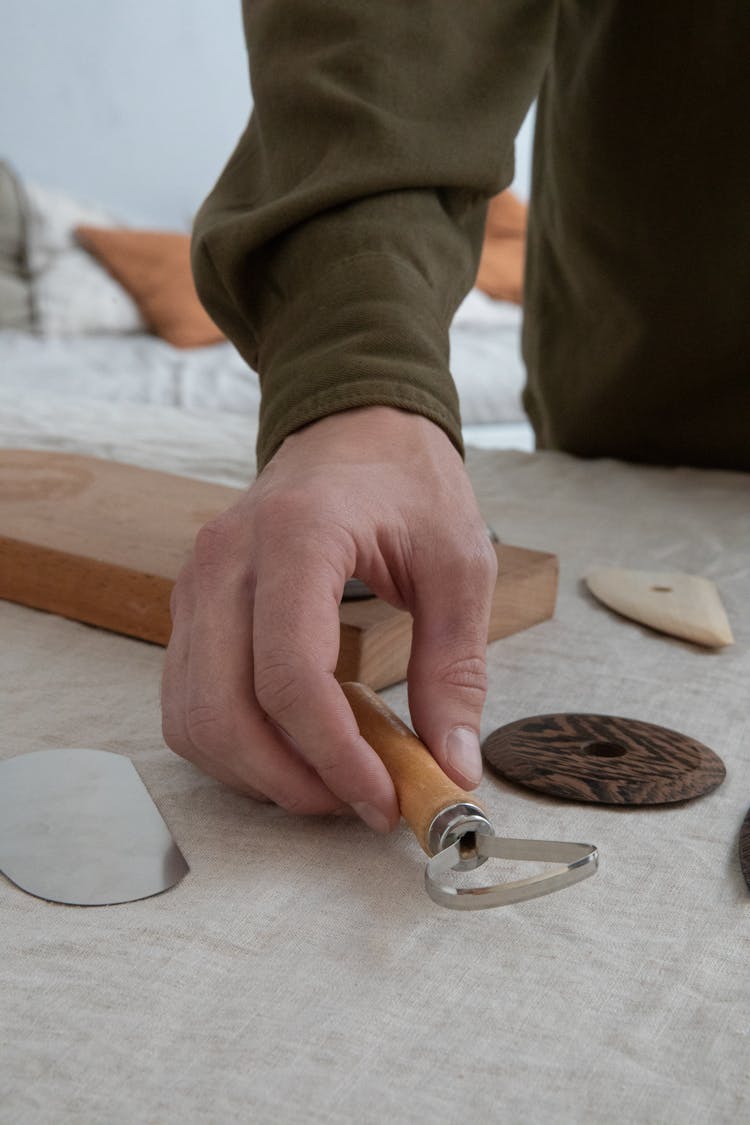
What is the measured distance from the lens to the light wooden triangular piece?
0.66 metres

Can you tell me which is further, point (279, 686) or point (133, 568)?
point (133, 568)

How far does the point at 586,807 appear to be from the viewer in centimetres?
46

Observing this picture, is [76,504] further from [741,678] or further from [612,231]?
[612,231]

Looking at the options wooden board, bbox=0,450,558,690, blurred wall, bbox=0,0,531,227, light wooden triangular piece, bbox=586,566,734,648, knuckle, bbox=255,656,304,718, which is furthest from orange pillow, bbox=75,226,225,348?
knuckle, bbox=255,656,304,718

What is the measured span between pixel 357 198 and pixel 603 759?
33cm

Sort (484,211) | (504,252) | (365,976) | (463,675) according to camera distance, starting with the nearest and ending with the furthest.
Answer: (365,976), (463,675), (484,211), (504,252)

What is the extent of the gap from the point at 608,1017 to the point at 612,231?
33.2 inches

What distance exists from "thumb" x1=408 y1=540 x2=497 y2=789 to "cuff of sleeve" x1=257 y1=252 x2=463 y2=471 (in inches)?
4.2

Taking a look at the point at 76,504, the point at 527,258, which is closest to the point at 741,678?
the point at 76,504

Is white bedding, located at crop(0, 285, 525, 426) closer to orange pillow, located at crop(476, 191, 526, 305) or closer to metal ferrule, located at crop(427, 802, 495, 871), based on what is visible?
orange pillow, located at crop(476, 191, 526, 305)

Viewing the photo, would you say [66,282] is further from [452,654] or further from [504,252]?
[452,654]

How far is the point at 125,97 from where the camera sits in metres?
3.83

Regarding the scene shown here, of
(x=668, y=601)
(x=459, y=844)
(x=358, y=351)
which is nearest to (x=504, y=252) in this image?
(x=668, y=601)

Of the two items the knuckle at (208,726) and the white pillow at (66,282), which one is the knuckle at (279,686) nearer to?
the knuckle at (208,726)
